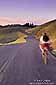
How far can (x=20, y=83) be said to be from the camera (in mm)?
11906

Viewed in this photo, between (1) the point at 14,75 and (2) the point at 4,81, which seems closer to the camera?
(2) the point at 4,81

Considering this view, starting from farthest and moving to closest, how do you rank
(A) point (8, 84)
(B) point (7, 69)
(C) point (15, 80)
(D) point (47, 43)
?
(D) point (47, 43)
(B) point (7, 69)
(C) point (15, 80)
(A) point (8, 84)

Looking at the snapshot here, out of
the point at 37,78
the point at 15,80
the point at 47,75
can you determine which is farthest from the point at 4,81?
the point at 47,75

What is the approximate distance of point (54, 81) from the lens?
40.1 ft

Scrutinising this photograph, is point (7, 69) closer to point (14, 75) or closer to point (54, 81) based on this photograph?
point (14, 75)

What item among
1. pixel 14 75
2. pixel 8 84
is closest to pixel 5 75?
pixel 14 75

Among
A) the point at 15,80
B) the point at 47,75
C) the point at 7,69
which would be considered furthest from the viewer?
the point at 7,69

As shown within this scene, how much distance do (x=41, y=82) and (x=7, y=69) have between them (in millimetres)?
4453

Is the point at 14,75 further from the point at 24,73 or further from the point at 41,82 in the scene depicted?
the point at 41,82

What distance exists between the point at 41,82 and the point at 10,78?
1.79 metres

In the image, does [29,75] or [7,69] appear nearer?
[29,75]

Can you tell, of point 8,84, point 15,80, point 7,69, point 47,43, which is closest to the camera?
point 8,84

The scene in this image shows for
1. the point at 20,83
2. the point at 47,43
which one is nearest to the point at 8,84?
the point at 20,83

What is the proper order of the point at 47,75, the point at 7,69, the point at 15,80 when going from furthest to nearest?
the point at 7,69 < the point at 47,75 < the point at 15,80
